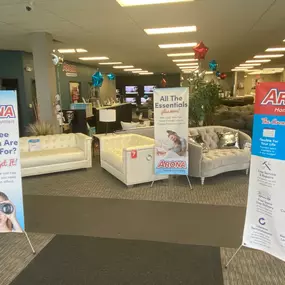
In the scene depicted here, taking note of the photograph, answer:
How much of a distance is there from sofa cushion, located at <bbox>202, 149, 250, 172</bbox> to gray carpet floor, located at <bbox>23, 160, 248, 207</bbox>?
1.09 feet

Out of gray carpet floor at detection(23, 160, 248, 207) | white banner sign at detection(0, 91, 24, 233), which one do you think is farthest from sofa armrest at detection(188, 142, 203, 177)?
white banner sign at detection(0, 91, 24, 233)

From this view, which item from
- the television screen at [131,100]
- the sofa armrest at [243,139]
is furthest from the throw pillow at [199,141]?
the television screen at [131,100]

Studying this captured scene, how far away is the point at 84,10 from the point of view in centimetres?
436

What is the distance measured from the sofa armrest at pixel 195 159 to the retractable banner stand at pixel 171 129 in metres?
0.36

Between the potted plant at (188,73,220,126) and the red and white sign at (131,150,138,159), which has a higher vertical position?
the potted plant at (188,73,220,126)

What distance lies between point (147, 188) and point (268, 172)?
2.74 metres

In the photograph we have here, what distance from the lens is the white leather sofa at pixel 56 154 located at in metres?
5.35

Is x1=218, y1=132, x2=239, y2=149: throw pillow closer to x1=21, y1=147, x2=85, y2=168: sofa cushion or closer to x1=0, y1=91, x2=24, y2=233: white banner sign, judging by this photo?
x1=21, y1=147, x2=85, y2=168: sofa cushion

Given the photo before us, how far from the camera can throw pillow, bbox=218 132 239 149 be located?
571 centimetres

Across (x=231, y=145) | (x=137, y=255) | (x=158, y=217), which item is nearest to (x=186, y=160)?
(x=158, y=217)

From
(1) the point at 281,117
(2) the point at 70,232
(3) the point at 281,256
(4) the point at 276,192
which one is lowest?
(2) the point at 70,232

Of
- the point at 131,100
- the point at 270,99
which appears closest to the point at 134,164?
the point at 270,99

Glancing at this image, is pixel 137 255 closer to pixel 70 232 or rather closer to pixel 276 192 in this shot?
pixel 70 232

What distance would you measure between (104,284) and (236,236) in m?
1.63
